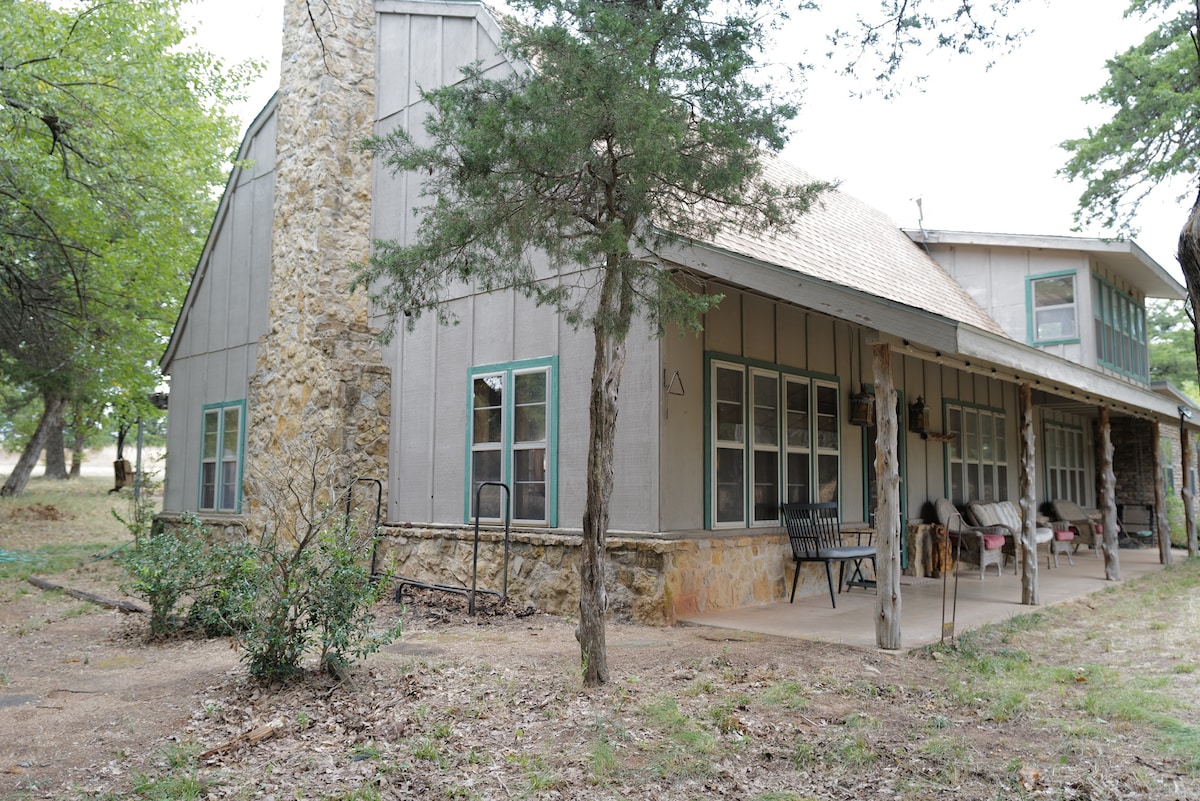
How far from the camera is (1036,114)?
60.9ft

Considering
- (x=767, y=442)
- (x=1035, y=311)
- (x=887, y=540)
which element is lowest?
(x=887, y=540)

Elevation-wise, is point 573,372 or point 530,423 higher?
point 573,372

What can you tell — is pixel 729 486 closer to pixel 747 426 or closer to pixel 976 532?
pixel 747 426

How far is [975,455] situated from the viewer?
12555 mm

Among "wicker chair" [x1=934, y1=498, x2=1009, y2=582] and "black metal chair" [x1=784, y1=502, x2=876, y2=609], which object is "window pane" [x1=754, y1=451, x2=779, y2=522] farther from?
"wicker chair" [x1=934, y1=498, x2=1009, y2=582]

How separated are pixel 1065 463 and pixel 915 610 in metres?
9.34

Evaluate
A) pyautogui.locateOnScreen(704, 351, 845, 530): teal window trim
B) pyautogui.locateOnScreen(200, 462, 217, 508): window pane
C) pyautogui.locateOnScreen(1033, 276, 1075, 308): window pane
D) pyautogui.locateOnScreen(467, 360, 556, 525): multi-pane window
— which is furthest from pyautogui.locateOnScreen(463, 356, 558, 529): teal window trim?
pyautogui.locateOnScreen(1033, 276, 1075, 308): window pane

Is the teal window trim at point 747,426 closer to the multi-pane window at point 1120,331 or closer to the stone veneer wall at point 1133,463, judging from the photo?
the multi-pane window at point 1120,331

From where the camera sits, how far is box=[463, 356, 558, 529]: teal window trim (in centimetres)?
848

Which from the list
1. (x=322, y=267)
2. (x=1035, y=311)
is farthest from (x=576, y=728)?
(x=1035, y=311)

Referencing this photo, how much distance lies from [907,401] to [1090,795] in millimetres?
7524

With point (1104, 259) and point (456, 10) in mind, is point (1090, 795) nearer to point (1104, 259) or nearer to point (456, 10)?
point (456, 10)

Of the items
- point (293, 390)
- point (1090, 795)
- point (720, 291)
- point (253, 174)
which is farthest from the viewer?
point (253, 174)

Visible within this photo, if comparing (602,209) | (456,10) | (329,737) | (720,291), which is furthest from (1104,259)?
(329,737)
